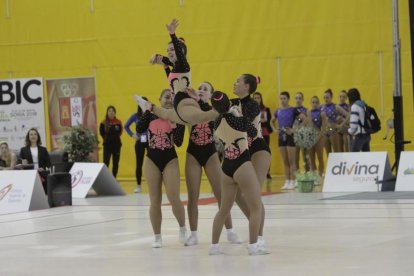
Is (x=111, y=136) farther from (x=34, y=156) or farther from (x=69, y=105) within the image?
(x=34, y=156)

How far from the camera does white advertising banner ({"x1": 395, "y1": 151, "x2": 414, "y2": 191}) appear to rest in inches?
591

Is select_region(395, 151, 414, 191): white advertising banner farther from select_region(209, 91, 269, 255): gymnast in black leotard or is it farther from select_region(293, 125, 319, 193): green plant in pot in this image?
select_region(209, 91, 269, 255): gymnast in black leotard

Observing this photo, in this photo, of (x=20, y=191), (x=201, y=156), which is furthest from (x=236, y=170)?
(x=20, y=191)

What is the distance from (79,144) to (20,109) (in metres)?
5.07

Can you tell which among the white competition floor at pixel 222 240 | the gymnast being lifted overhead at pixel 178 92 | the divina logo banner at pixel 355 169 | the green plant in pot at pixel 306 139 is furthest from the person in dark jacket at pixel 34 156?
the gymnast being lifted overhead at pixel 178 92

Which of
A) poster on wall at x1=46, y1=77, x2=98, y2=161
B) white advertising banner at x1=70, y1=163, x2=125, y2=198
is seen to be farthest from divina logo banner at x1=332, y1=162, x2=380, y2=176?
Answer: poster on wall at x1=46, y1=77, x2=98, y2=161

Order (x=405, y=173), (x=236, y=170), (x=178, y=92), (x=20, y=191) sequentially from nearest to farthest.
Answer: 1. (x=236, y=170)
2. (x=178, y=92)
3. (x=20, y=191)
4. (x=405, y=173)

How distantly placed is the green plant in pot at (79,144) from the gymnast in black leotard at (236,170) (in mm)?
9526

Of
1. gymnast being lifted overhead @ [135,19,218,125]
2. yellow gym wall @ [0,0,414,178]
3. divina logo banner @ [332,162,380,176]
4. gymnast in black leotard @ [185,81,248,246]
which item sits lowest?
divina logo banner @ [332,162,380,176]

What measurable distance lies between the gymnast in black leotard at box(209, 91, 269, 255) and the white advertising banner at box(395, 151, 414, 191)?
705cm

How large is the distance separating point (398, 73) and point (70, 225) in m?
6.35

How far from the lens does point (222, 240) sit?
9.68m

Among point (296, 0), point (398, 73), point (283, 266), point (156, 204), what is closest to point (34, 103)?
point (296, 0)

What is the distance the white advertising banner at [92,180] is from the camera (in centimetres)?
1649
